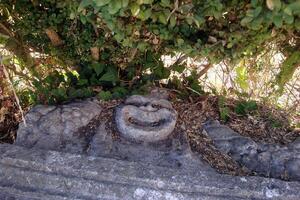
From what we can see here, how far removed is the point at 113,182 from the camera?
1.69 m

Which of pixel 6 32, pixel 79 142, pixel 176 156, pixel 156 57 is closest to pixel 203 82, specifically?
pixel 156 57

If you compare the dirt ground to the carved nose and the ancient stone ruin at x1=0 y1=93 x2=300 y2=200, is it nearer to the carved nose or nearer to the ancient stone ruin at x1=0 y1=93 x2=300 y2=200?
the ancient stone ruin at x1=0 y1=93 x2=300 y2=200

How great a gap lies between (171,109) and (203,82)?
1.86 feet

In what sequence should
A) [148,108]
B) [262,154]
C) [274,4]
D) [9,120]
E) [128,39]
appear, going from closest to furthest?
1. [274,4]
2. [128,39]
3. [262,154]
4. [148,108]
5. [9,120]

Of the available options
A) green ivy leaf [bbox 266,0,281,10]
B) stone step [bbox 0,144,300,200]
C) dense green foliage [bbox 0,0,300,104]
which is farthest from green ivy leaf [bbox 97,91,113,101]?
green ivy leaf [bbox 266,0,281,10]

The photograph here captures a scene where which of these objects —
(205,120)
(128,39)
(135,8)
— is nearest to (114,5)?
(135,8)

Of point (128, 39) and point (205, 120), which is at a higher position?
point (128, 39)

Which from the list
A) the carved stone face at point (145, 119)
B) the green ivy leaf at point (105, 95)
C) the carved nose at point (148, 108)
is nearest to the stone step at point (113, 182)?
the carved stone face at point (145, 119)

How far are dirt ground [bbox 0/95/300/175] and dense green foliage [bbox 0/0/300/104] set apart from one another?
5.4 inches

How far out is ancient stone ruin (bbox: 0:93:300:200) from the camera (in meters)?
1.67

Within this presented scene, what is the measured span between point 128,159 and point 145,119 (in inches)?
10.2

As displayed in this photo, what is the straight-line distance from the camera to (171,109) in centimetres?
213

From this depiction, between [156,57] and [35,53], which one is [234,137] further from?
[35,53]

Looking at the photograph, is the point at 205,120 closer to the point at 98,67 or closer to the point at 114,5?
the point at 98,67
